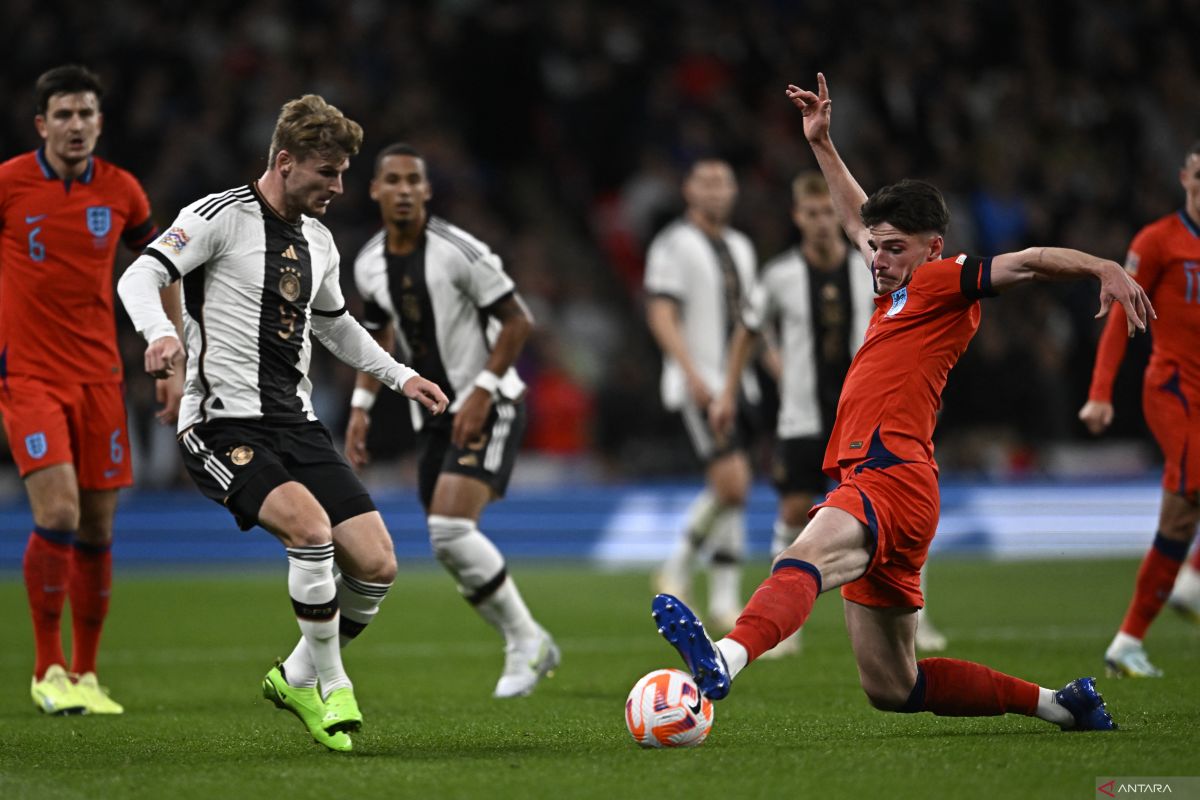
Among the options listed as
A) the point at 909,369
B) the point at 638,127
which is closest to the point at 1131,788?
the point at 909,369

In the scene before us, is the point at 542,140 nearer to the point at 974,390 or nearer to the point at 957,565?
the point at 974,390

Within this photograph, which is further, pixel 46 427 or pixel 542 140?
pixel 542 140

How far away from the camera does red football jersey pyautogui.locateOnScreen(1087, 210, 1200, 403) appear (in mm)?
7820

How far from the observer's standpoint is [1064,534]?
51.5 ft

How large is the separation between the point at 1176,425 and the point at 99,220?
519 cm

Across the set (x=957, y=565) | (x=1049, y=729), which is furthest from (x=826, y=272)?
(x=957, y=565)

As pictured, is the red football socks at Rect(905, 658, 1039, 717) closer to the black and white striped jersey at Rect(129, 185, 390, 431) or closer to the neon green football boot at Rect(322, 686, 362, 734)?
the neon green football boot at Rect(322, 686, 362, 734)

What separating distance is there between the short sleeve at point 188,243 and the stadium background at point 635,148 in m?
10.3

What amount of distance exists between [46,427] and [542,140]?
44.2ft

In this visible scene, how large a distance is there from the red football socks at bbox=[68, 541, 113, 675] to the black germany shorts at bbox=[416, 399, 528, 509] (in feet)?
5.21

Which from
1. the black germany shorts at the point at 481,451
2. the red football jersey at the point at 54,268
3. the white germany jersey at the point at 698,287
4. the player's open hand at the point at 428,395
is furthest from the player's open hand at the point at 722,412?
the player's open hand at the point at 428,395

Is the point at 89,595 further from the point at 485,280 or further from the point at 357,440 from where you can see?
the point at 485,280

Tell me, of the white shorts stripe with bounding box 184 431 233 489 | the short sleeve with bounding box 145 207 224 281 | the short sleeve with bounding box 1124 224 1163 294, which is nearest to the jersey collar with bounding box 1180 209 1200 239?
the short sleeve with bounding box 1124 224 1163 294

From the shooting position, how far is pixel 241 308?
600 centimetres
